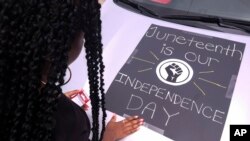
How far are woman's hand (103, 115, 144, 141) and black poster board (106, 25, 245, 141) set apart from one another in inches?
1.3

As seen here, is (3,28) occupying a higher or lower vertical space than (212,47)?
lower

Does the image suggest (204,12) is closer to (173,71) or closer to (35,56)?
(173,71)

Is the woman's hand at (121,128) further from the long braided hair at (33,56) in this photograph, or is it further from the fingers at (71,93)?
the long braided hair at (33,56)

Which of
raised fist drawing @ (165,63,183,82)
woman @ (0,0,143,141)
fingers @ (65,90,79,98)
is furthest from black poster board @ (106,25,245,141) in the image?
woman @ (0,0,143,141)

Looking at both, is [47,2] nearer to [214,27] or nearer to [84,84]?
[84,84]

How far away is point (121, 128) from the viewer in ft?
2.76

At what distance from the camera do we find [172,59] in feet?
3.38

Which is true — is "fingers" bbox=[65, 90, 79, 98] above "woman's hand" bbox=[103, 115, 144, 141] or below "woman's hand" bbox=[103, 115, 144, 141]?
above

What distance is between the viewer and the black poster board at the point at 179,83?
85 cm

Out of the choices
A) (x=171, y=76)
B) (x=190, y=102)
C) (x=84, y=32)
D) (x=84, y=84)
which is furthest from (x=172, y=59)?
(x=84, y=32)

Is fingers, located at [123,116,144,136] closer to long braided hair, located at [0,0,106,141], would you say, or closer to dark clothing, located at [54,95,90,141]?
dark clothing, located at [54,95,90,141]

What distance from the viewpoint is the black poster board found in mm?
852

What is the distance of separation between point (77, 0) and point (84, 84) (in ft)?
1.76

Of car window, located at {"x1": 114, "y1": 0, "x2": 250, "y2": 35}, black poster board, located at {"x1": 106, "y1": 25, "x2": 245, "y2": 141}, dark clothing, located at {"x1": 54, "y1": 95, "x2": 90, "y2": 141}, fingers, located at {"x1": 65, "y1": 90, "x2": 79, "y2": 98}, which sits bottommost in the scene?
dark clothing, located at {"x1": 54, "y1": 95, "x2": 90, "y2": 141}
